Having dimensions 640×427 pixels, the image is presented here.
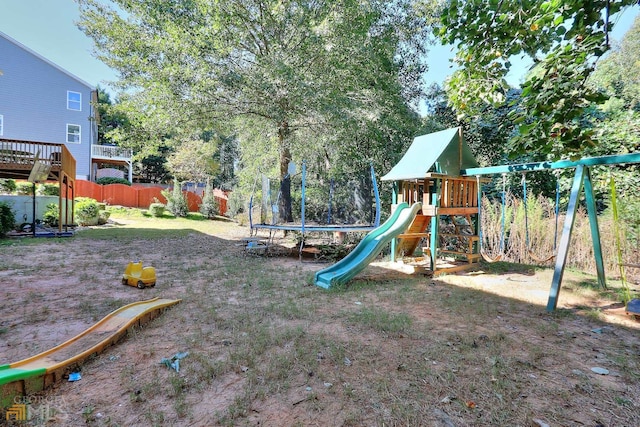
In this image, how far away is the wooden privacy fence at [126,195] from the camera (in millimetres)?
19391

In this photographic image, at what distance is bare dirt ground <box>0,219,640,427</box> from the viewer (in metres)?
1.99

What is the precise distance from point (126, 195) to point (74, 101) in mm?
6362

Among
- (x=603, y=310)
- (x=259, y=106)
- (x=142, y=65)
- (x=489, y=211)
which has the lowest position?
(x=603, y=310)

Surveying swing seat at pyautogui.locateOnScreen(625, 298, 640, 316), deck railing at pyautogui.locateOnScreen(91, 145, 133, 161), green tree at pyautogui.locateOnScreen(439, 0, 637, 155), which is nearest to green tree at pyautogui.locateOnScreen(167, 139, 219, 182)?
deck railing at pyautogui.locateOnScreen(91, 145, 133, 161)

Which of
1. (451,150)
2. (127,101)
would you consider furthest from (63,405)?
(127,101)

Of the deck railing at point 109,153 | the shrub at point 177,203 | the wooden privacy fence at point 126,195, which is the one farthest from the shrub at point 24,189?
the shrub at point 177,203

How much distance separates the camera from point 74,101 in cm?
1933

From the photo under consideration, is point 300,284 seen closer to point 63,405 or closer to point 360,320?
point 360,320

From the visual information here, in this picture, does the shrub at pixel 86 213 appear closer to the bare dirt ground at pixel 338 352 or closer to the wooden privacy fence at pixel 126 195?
the wooden privacy fence at pixel 126 195

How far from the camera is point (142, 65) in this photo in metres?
9.16

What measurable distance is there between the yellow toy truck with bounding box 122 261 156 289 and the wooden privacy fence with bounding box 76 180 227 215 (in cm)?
1630

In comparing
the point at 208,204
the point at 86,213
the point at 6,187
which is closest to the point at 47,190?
the point at 6,187

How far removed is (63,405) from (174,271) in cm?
416

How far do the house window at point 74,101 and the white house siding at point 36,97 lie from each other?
0.18m
